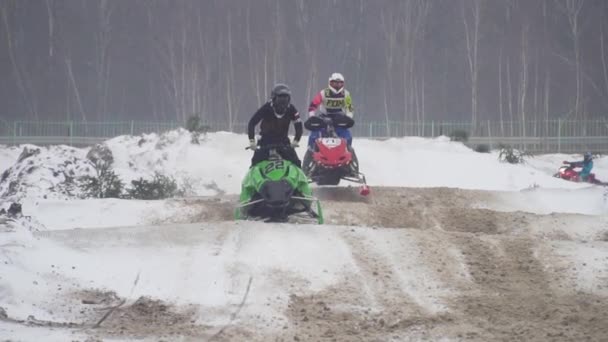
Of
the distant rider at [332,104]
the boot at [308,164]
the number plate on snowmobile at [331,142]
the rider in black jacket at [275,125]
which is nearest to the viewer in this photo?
the rider in black jacket at [275,125]

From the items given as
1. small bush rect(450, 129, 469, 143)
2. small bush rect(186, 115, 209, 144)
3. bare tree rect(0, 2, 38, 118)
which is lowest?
small bush rect(450, 129, 469, 143)

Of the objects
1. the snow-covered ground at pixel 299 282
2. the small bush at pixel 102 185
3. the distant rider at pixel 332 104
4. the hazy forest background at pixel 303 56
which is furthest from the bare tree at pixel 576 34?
the snow-covered ground at pixel 299 282

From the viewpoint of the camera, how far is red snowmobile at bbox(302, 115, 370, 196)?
58.8ft

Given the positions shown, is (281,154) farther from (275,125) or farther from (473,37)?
(473,37)

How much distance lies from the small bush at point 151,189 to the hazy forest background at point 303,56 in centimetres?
2663

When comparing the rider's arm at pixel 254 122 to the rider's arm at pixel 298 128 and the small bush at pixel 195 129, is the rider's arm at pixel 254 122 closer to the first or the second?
the rider's arm at pixel 298 128

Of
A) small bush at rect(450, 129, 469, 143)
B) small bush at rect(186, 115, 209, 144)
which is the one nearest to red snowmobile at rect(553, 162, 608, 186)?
small bush at rect(450, 129, 469, 143)

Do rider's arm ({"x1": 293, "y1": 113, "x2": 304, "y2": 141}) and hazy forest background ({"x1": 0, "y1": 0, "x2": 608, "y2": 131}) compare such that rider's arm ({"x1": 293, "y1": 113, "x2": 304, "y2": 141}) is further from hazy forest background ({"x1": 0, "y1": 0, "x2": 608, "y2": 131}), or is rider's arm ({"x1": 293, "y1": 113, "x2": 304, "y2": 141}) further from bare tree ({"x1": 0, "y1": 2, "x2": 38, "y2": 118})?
bare tree ({"x1": 0, "y1": 2, "x2": 38, "y2": 118})

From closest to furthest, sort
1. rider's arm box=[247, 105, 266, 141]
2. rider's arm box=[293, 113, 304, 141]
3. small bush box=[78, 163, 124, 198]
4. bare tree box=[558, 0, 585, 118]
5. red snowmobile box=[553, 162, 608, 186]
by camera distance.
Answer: rider's arm box=[247, 105, 266, 141], rider's arm box=[293, 113, 304, 141], small bush box=[78, 163, 124, 198], red snowmobile box=[553, 162, 608, 186], bare tree box=[558, 0, 585, 118]

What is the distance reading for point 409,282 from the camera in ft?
30.9

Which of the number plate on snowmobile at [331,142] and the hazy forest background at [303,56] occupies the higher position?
the hazy forest background at [303,56]

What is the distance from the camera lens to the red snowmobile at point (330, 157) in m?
17.9

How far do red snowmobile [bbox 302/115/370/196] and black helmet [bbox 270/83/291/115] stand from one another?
148 inches

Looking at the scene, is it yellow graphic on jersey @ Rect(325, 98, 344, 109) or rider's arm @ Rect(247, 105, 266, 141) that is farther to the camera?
yellow graphic on jersey @ Rect(325, 98, 344, 109)
